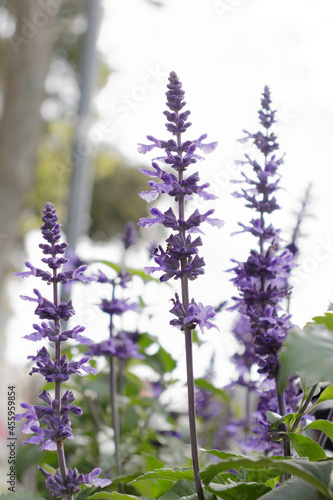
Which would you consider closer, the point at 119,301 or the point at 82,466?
the point at 119,301

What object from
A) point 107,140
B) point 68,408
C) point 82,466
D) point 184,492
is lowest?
point 82,466

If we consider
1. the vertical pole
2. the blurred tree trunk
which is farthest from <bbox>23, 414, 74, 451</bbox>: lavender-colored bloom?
the blurred tree trunk

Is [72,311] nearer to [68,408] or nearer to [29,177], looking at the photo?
[68,408]

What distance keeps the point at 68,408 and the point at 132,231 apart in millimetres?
771

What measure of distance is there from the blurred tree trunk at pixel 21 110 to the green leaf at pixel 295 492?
5022 mm

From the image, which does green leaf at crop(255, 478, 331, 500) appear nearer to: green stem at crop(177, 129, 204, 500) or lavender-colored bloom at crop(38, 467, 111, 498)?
green stem at crop(177, 129, 204, 500)

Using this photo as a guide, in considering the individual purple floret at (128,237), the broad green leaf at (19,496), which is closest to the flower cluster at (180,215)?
the broad green leaf at (19,496)

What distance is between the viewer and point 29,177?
231 inches

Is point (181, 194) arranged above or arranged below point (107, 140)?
below

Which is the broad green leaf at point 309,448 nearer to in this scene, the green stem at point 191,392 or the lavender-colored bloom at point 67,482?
the green stem at point 191,392

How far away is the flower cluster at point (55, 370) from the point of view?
820 mm

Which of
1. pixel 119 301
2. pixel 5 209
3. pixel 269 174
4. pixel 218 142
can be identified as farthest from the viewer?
pixel 5 209

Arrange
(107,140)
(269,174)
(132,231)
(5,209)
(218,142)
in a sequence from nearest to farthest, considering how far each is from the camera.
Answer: (218,142) → (269,174) → (132,231) → (5,209) → (107,140)

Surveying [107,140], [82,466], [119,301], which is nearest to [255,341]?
[119,301]
